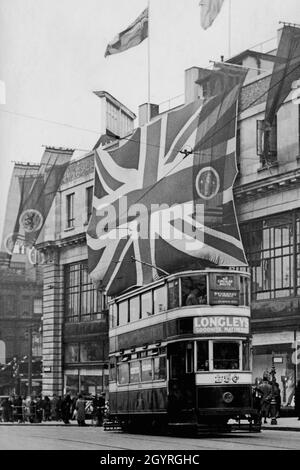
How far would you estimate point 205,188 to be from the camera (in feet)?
111

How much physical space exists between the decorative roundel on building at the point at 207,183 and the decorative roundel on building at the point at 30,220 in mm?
5940

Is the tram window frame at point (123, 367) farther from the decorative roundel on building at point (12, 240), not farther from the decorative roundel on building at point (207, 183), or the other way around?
the decorative roundel on building at point (207, 183)

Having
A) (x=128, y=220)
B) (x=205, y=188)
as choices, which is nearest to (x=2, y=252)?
(x=128, y=220)

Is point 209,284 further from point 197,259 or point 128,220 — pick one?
point 128,220

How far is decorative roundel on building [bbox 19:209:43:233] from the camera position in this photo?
34.1 meters

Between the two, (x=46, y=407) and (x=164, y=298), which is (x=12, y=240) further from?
(x=164, y=298)

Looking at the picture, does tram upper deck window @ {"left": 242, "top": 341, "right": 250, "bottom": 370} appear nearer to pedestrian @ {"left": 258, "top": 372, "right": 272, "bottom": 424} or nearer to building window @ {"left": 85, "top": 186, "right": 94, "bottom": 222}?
pedestrian @ {"left": 258, "top": 372, "right": 272, "bottom": 424}

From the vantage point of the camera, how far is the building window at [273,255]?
32719mm

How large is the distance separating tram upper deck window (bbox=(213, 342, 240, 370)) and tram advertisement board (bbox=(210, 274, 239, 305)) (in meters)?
0.94

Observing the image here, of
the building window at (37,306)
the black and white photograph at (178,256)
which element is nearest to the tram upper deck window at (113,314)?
the black and white photograph at (178,256)

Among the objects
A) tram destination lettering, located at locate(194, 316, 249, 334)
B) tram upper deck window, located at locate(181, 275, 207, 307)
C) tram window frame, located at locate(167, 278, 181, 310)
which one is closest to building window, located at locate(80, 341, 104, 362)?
tram window frame, located at locate(167, 278, 181, 310)

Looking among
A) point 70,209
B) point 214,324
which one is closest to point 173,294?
point 214,324

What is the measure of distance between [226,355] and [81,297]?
22.2 meters

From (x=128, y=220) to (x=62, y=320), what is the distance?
37.0 feet
